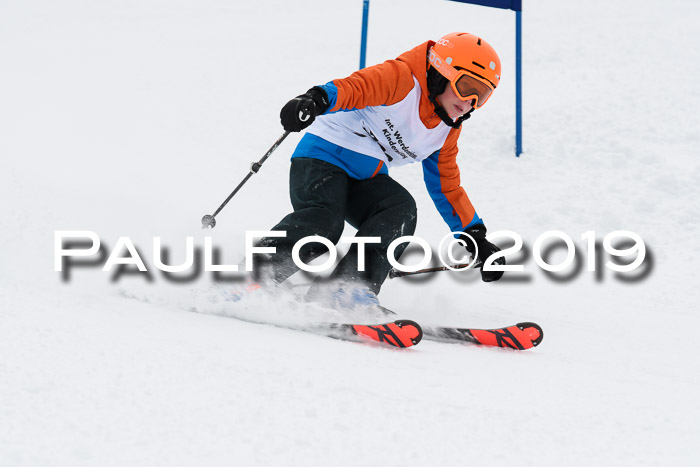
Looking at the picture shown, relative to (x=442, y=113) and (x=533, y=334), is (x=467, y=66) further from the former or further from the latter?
(x=533, y=334)

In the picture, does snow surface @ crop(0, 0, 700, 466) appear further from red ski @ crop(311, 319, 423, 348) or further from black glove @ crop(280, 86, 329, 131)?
black glove @ crop(280, 86, 329, 131)

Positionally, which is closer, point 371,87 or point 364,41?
point 371,87

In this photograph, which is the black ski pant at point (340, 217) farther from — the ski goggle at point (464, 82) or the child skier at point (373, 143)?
the ski goggle at point (464, 82)

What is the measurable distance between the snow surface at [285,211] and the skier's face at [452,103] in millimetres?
1128

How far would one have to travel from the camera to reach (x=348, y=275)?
3342mm

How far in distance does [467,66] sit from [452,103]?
0.69ft

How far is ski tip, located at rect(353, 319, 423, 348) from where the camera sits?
9.12 ft

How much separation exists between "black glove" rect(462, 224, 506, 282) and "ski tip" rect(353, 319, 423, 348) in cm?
106

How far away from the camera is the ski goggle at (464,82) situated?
3230 millimetres

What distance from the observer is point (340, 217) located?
10.8ft

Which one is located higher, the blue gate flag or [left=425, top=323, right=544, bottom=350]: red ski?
the blue gate flag

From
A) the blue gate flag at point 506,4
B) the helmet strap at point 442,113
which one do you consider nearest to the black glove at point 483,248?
the helmet strap at point 442,113

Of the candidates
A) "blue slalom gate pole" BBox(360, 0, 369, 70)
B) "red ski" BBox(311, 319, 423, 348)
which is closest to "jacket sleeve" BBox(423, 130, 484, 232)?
"red ski" BBox(311, 319, 423, 348)

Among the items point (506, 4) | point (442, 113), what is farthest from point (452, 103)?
point (506, 4)
